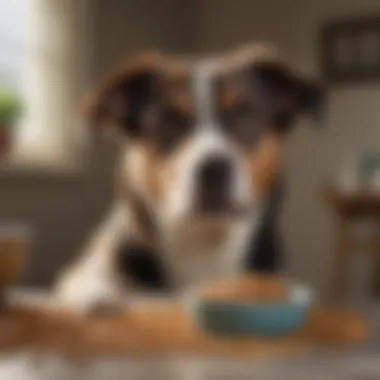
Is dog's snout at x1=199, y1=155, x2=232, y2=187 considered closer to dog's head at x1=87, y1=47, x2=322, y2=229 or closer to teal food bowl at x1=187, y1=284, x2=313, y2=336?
dog's head at x1=87, y1=47, x2=322, y2=229

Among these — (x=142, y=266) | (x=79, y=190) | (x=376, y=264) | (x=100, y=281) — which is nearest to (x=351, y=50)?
(x=376, y=264)

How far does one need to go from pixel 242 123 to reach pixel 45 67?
940 mm

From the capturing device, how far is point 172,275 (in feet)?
3.67

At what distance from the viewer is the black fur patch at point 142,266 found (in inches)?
40.7

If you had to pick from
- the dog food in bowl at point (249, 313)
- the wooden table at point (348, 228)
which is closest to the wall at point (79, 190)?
the wooden table at point (348, 228)

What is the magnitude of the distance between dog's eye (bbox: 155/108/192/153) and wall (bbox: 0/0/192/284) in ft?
1.83

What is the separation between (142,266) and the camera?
3.46ft

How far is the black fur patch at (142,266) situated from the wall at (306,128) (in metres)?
1.48

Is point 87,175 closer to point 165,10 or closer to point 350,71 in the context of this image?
point 165,10

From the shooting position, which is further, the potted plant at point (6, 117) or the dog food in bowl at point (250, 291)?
the potted plant at point (6, 117)

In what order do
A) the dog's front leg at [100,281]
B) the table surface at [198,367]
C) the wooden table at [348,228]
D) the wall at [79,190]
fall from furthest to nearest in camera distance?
the wooden table at [348,228]
the wall at [79,190]
the dog's front leg at [100,281]
the table surface at [198,367]

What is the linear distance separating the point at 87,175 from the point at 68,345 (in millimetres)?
1509

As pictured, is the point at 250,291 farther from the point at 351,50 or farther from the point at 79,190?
the point at 351,50

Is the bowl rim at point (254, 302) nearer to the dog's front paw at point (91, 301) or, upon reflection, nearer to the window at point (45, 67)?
the dog's front paw at point (91, 301)
